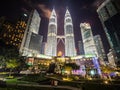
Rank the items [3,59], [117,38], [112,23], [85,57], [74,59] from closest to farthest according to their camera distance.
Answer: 1. [3,59]
2. [117,38]
3. [112,23]
4. [85,57]
5. [74,59]

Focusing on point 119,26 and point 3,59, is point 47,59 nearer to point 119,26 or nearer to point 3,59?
point 119,26

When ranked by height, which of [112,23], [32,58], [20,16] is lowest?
[32,58]

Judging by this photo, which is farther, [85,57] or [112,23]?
[85,57]

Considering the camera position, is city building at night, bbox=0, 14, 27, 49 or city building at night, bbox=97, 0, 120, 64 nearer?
city building at night, bbox=97, 0, 120, 64

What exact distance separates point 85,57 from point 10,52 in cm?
13630

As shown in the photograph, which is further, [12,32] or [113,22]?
[12,32]

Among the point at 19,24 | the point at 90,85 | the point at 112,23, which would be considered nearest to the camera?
the point at 90,85

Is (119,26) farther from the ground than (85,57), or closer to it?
farther from the ground

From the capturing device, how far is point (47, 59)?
174 m

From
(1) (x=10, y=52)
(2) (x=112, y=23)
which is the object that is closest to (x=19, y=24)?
(1) (x=10, y=52)

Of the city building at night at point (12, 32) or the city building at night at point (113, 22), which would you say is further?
the city building at night at point (12, 32)

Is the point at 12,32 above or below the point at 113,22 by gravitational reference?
below

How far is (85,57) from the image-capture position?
170875 millimetres

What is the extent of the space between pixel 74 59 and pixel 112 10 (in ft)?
312
